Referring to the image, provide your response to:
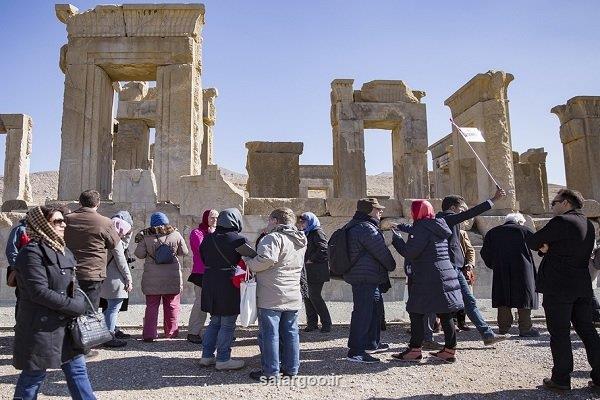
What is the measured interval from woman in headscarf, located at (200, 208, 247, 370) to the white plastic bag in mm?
203

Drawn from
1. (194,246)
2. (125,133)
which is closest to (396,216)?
(194,246)

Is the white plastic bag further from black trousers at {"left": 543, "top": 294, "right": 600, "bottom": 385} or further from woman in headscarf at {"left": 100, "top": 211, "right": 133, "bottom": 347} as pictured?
black trousers at {"left": 543, "top": 294, "right": 600, "bottom": 385}

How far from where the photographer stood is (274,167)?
1248cm

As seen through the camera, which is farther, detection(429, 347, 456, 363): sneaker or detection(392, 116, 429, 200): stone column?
detection(392, 116, 429, 200): stone column

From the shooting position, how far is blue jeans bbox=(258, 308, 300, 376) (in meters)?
3.82

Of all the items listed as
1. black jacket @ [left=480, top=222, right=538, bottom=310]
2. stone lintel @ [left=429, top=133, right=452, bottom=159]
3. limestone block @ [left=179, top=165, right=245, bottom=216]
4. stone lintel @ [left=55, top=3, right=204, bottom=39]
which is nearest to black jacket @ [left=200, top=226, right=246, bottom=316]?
black jacket @ [left=480, top=222, right=538, bottom=310]

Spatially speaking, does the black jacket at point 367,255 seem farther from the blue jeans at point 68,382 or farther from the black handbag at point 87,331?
the blue jeans at point 68,382

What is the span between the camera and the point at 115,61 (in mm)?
9391

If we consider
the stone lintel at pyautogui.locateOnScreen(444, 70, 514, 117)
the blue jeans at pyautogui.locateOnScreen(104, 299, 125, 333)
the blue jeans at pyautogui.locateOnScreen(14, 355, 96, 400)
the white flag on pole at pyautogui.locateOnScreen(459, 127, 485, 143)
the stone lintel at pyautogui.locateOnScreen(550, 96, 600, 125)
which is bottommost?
the blue jeans at pyautogui.locateOnScreen(14, 355, 96, 400)

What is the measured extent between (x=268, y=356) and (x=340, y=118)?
9.64 m

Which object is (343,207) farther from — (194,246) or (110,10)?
(110,10)

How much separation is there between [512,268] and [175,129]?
6.69 m

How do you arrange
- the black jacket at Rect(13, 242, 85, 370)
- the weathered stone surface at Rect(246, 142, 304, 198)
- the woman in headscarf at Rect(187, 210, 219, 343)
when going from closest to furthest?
the black jacket at Rect(13, 242, 85, 370) < the woman in headscarf at Rect(187, 210, 219, 343) < the weathered stone surface at Rect(246, 142, 304, 198)

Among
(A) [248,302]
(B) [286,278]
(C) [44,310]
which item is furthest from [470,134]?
(C) [44,310]
